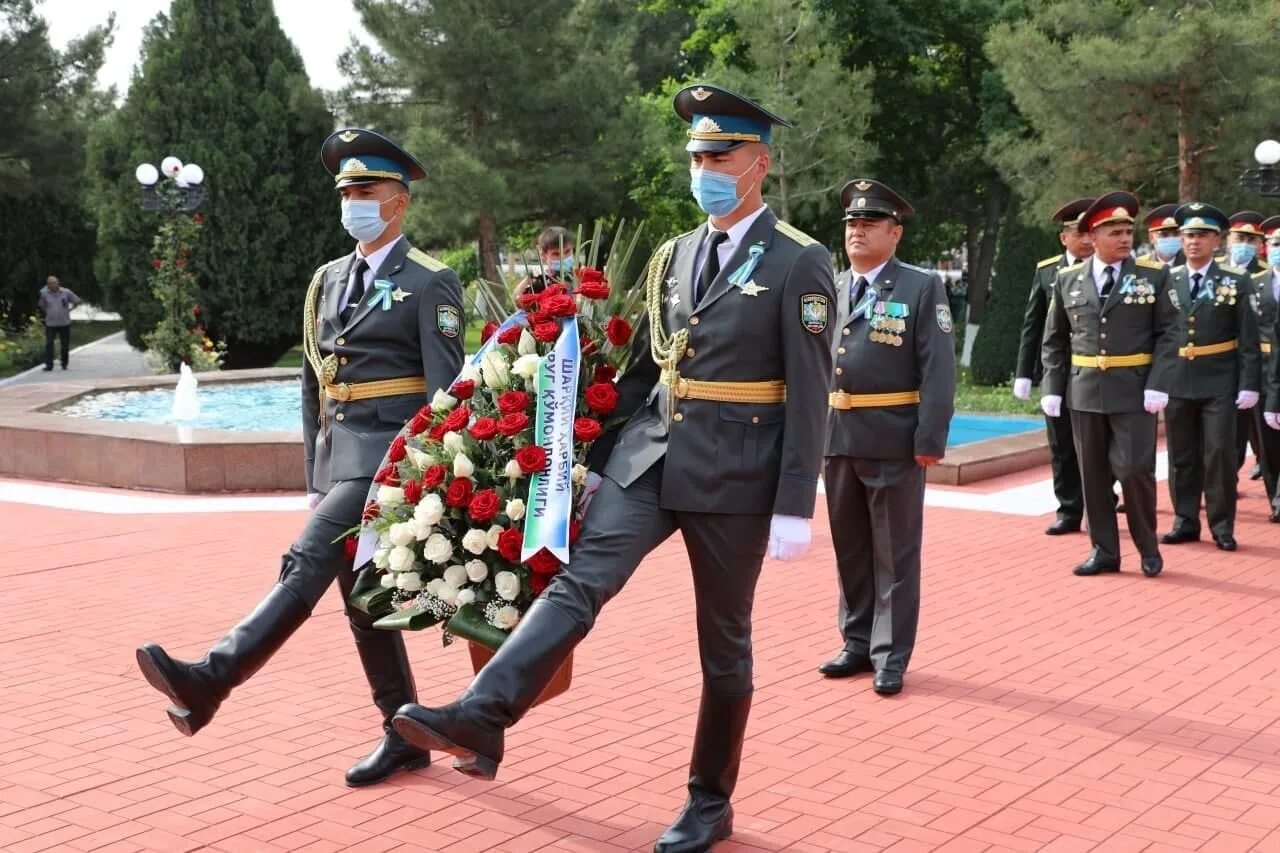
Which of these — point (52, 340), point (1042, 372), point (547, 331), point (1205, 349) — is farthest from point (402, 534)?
point (52, 340)

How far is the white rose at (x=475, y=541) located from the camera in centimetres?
419

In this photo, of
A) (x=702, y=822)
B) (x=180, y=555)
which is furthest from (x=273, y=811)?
(x=180, y=555)

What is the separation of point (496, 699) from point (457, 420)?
101 cm

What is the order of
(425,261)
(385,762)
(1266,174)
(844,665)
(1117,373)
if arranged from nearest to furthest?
(385,762) → (425,261) → (844,665) → (1117,373) → (1266,174)

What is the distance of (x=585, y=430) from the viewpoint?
425 centimetres

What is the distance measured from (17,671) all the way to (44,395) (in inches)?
391

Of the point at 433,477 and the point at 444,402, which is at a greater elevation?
the point at 444,402

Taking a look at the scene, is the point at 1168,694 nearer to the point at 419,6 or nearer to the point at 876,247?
the point at 876,247

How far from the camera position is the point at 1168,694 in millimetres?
6172

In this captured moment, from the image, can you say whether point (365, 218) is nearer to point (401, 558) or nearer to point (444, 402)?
point (444, 402)

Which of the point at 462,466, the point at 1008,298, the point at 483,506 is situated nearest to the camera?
the point at 483,506

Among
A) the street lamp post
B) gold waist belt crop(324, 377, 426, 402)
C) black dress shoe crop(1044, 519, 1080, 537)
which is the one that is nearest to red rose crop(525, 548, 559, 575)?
gold waist belt crop(324, 377, 426, 402)

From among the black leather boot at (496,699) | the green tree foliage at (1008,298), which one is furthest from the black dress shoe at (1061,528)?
the green tree foliage at (1008,298)

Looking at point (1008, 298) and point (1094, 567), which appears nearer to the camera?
point (1094, 567)
